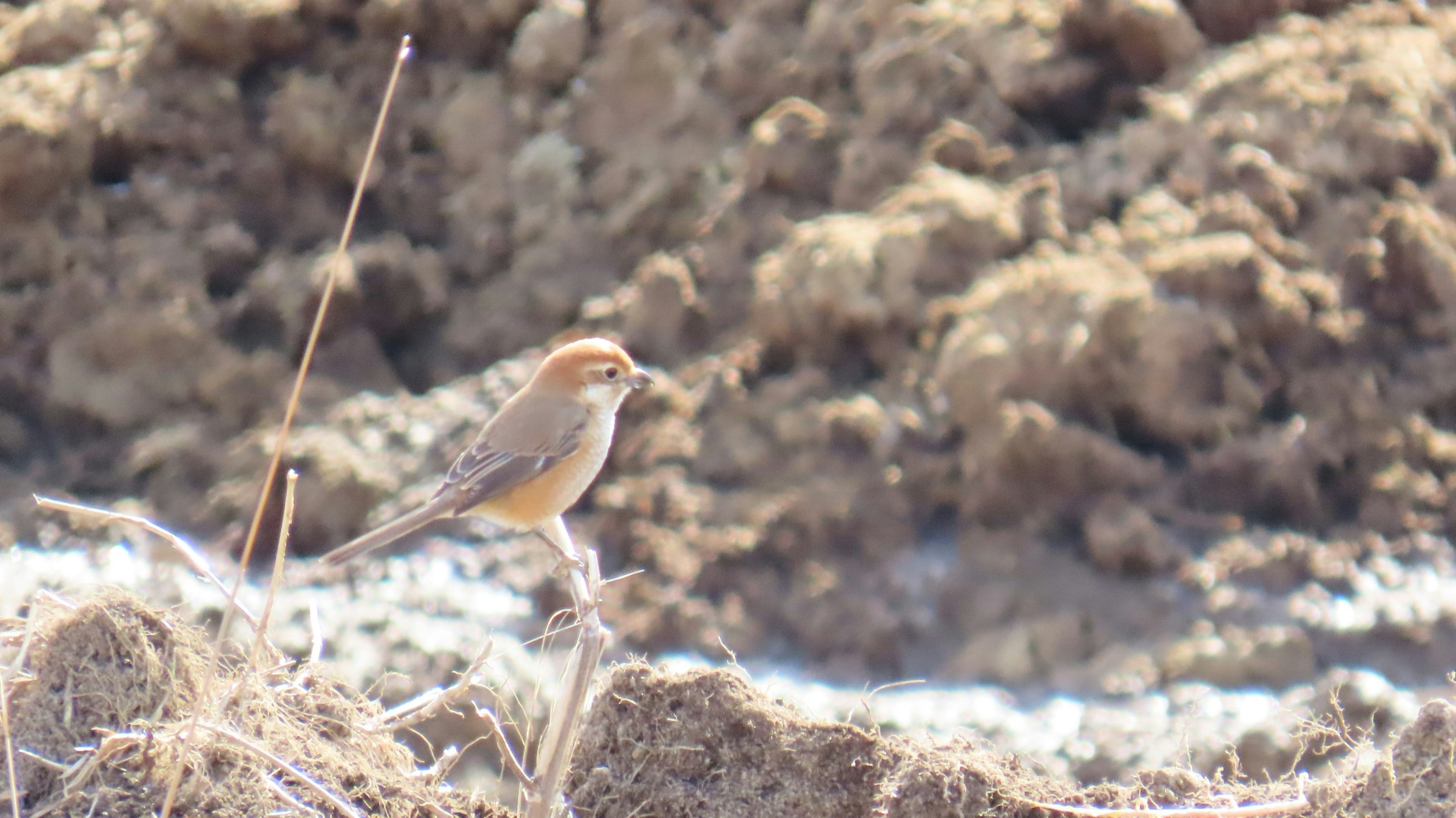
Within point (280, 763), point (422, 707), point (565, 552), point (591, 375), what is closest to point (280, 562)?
point (280, 763)

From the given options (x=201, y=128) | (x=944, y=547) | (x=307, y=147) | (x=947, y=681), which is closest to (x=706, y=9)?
(x=307, y=147)

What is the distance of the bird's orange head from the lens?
439 cm

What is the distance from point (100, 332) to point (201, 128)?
1.24 metres

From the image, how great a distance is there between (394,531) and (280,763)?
5.25ft

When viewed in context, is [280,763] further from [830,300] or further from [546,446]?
[830,300]

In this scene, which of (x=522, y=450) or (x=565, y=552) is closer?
(x=565, y=552)

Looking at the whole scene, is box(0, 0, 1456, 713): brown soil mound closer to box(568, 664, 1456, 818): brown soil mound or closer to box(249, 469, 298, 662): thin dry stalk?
box(568, 664, 1456, 818): brown soil mound

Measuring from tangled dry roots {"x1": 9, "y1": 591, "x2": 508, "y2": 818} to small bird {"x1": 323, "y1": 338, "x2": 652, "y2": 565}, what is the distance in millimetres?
1362

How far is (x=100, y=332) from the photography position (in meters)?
7.25

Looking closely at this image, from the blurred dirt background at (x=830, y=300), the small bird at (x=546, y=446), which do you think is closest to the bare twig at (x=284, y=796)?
the small bird at (x=546, y=446)

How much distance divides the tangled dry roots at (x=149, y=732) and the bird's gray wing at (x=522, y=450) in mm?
1367

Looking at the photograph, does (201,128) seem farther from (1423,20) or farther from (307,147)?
(1423,20)

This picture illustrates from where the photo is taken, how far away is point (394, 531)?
4.05 meters

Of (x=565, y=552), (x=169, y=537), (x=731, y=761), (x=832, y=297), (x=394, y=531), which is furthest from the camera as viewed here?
(x=832, y=297)
